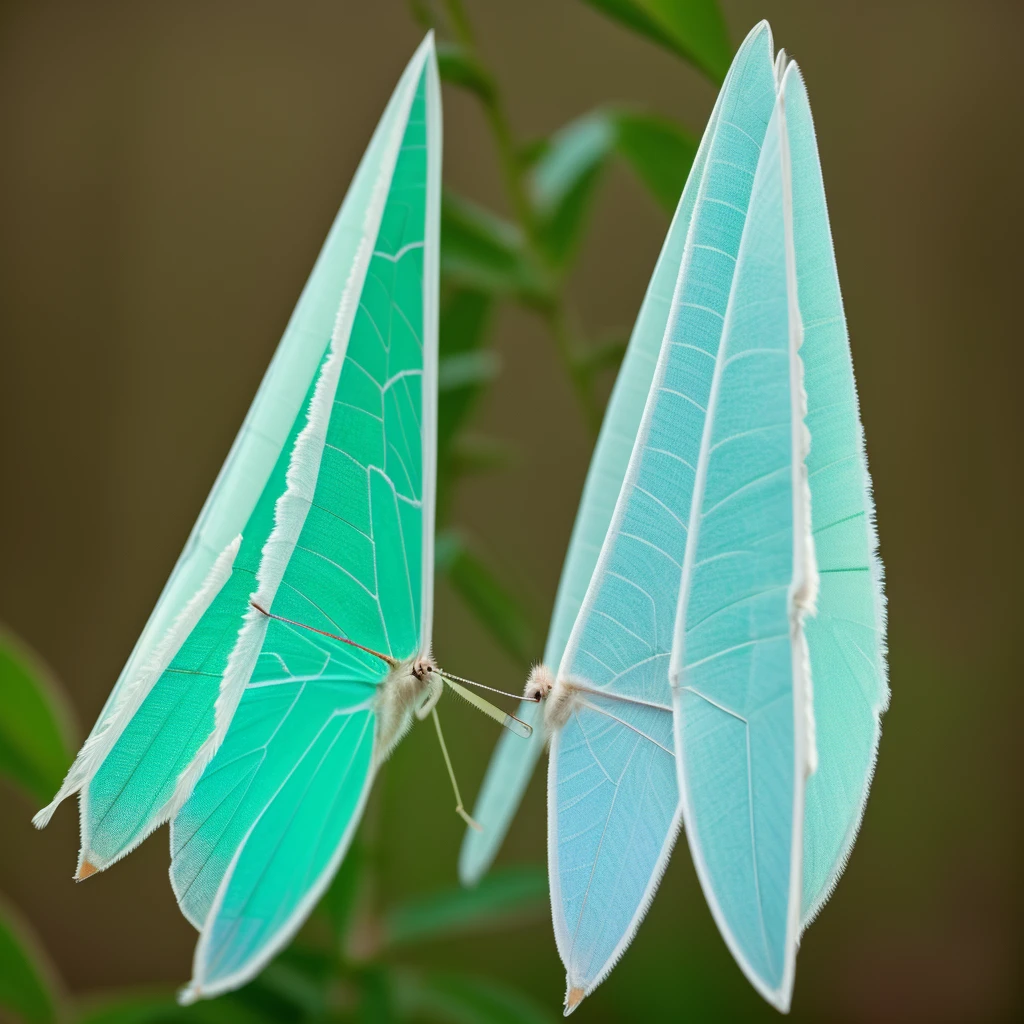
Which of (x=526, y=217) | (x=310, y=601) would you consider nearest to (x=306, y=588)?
(x=310, y=601)

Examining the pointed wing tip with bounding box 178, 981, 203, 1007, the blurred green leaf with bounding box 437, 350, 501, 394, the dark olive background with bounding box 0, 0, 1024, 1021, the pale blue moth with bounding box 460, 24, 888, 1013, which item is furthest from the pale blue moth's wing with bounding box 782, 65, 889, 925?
the dark olive background with bounding box 0, 0, 1024, 1021

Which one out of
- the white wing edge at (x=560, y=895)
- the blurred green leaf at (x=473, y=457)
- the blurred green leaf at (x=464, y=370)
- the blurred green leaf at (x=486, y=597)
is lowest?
the white wing edge at (x=560, y=895)

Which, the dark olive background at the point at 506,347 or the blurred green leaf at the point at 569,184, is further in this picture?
the dark olive background at the point at 506,347

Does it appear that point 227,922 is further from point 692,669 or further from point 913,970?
point 913,970

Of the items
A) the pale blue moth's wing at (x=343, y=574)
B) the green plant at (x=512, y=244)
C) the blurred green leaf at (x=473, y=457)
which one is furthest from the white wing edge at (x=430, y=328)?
the blurred green leaf at (x=473, y=457)

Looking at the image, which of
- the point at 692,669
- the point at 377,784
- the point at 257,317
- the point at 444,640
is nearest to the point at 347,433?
the point at 692,669

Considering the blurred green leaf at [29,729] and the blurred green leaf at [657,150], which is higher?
the blurred green leaf at [657,150]

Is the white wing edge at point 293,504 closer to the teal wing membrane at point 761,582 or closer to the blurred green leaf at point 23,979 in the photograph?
the teal wing membrane at point 761,582

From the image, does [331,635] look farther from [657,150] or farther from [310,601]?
[657,150]

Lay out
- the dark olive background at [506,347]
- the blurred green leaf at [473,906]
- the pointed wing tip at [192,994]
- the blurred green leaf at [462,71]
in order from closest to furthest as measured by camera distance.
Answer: the pointed wing tip at [192,994], the blurred green leaf at [462,71], the blurred green leaf at [473,906], the dark olive background at [506,347]
